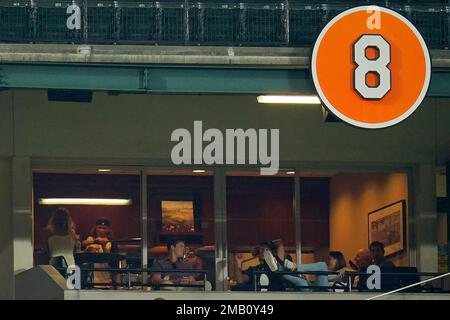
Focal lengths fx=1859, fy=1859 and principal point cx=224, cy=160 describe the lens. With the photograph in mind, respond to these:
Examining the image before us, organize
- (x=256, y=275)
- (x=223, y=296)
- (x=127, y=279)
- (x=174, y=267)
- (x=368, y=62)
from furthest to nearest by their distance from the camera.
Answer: (x=174, y=267) < (x=127, y=279) < (x=256, y=275) < (x=368, y=62) < (x=223, y=296)

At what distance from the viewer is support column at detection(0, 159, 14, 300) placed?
25266 millimetres

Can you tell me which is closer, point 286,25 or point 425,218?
point 286,25

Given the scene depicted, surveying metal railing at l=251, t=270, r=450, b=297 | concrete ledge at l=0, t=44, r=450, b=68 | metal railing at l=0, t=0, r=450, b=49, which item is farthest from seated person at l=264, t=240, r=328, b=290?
metal railing at l=0, t=0, r=450, b=49

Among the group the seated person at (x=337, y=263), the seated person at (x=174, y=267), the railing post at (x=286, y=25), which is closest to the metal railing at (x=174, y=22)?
the railing post at (x=286, y=25)

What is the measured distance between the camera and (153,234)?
84.3ft

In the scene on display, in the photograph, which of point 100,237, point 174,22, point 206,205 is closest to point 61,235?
point 100,237

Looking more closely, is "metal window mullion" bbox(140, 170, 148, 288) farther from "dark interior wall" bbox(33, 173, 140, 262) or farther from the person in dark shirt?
the person in dark shirt

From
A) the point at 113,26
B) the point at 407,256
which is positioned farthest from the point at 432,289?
the point at 113,26

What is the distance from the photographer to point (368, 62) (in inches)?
922

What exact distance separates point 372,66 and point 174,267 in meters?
4.04

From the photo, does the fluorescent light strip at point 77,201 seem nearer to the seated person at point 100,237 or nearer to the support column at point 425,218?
the seated person at point 100,237

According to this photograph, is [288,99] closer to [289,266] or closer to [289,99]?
[289,99]

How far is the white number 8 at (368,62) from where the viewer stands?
23391mm

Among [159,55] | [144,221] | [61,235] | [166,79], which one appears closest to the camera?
[159,55]
